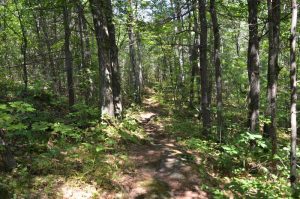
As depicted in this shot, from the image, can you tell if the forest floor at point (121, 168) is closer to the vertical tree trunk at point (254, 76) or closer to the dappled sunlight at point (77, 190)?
the dappled sunlight at point (77, 190)

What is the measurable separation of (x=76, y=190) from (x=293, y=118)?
4.94m

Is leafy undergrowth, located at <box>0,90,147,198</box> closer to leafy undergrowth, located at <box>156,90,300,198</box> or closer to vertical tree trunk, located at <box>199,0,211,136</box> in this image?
leafy undergrowth, located at <box>156,90,300,198</box>

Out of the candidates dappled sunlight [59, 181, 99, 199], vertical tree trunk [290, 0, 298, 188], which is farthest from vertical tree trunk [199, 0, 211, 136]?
dappled sunlight [59, 181, 99, 199]

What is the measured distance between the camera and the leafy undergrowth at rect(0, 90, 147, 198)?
5777 millimetres

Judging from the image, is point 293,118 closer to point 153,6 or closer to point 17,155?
point 17,155

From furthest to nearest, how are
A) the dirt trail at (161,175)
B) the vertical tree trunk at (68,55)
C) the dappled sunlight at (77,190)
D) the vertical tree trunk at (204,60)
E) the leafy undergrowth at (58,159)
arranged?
1. the vertical tree trunk at (68,55)
2. the vertical tree trunk at (204,60)
3. the dirt trail at (161,175)
4. the dappled sunlight at (77,190)
5. the leafy undergrowth at (58,159)

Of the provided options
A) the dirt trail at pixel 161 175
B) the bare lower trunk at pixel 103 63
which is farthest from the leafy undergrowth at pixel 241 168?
the bare lower trunk at pixel 103 63

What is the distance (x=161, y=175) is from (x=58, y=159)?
2656mm

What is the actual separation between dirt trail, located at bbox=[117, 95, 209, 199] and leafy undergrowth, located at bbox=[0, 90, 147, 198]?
0.36 meters

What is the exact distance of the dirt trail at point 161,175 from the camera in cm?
667

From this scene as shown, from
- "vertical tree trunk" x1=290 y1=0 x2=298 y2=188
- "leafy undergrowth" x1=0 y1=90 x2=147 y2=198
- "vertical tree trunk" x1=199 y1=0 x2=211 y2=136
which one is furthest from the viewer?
"vertical tree trunk" x1=199 y1=0 x2=211 y2=136

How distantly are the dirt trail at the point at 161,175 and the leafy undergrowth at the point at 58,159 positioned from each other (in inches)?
14.2

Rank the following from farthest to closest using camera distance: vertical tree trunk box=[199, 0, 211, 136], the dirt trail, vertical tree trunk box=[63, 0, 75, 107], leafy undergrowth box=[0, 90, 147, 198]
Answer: vertical tree trunk box=[63, 0, 75, 107] → vertical tree trunk box=[199, 0, 211, 136] → the dirt trail → leafy undergrowth box=[0, 90, 147, 198]

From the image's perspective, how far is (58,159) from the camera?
7176 mm
